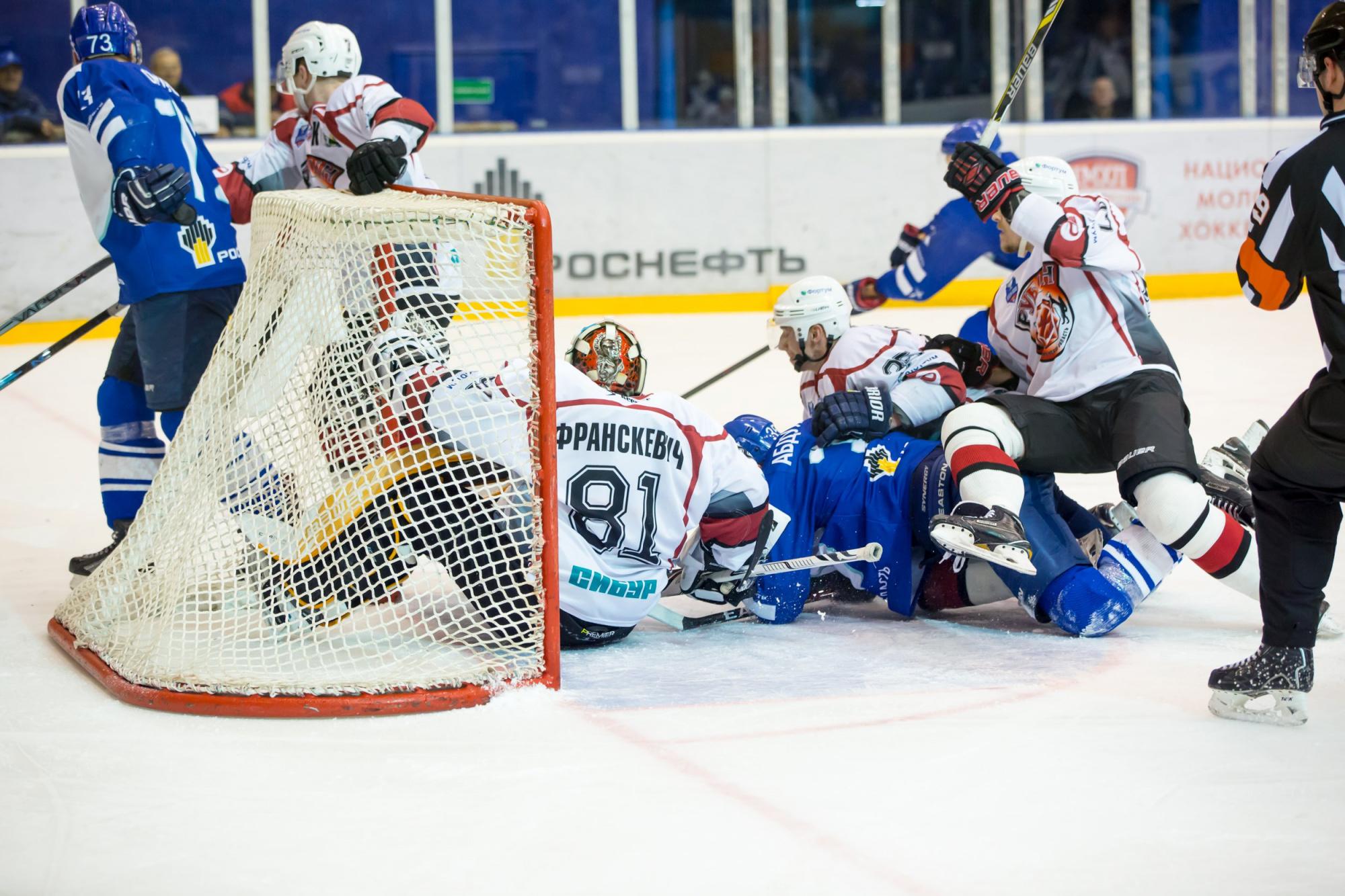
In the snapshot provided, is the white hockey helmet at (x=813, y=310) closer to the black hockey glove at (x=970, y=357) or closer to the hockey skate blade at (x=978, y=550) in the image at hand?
the black hockey glove at (x=970, y=357)

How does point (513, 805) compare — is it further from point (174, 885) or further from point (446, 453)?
point (446, 453)

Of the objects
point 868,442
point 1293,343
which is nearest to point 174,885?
point 868,442

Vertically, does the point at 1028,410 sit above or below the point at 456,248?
below

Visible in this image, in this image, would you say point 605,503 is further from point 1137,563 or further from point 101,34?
point 101,34

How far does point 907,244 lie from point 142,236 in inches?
92.3

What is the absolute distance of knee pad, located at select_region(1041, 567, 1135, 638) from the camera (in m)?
3.12

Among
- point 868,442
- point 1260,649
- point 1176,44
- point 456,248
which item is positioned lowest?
point 1260,649

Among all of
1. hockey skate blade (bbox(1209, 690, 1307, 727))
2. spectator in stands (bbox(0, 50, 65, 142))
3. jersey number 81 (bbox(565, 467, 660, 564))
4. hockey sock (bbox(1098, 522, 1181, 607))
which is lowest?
hockey skate blade (bbox(1209, 690, 1307, 727))

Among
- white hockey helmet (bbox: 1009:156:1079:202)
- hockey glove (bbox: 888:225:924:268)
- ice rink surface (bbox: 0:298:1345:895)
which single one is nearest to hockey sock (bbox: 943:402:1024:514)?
ice rink surface (bbox: 0:298:1345:895)

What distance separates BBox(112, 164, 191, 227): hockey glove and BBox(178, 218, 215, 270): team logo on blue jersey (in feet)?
0.40

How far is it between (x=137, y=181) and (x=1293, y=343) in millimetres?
6008

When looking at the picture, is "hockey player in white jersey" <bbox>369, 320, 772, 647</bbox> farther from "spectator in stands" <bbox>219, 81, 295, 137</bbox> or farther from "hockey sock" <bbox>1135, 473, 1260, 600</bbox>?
"spectator in stands" <bbox>219, 81, 295, 137</bbox>

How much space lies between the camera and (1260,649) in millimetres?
2541

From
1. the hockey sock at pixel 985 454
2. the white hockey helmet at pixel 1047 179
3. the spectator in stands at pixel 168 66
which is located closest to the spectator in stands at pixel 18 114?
the spectator in stands at pixel 168 66
